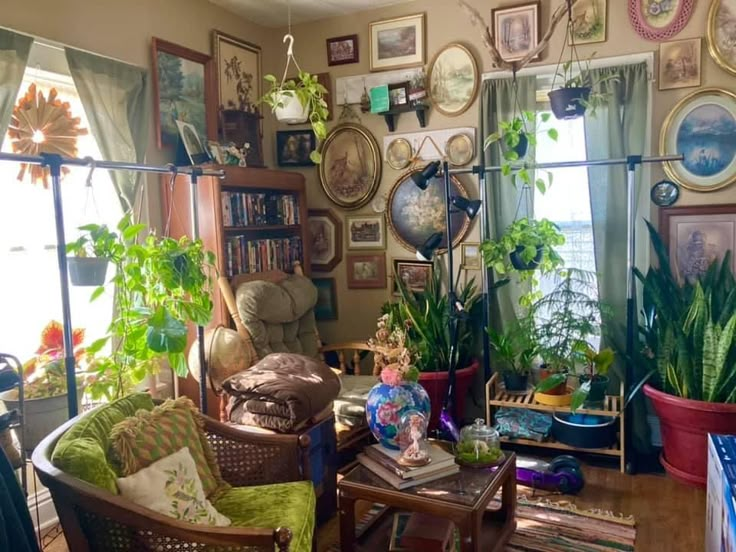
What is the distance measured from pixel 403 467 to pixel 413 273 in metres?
1.94

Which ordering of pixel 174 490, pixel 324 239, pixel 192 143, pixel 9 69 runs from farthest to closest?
pixel 324 239 → pixel 192 143 → pixel 9 69 → pixel 174 490

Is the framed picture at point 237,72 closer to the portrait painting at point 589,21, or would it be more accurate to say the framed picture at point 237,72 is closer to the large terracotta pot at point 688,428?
the portrait painting at point 589,21

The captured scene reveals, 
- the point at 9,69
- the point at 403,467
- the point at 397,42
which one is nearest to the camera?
the point at 403,467

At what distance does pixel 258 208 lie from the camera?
3.83 m

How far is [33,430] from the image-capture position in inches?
102

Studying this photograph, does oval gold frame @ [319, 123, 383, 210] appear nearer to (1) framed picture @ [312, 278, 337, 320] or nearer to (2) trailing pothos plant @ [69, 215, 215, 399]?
(1) framed picture @ [312, 278, 337, 320]

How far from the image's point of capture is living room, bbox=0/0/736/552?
7.47ft

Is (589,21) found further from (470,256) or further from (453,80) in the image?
(470,256)

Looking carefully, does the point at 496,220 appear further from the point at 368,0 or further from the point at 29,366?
the point at 29,366

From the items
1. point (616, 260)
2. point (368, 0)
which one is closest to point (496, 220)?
point (616, 260)

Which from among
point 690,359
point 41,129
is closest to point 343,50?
point 41,129

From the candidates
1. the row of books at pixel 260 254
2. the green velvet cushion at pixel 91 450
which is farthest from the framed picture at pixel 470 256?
the green velvet cushion at pixel 91 450

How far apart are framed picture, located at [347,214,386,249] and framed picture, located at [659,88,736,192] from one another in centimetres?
176

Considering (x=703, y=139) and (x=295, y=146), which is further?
(x=295, y=146)
